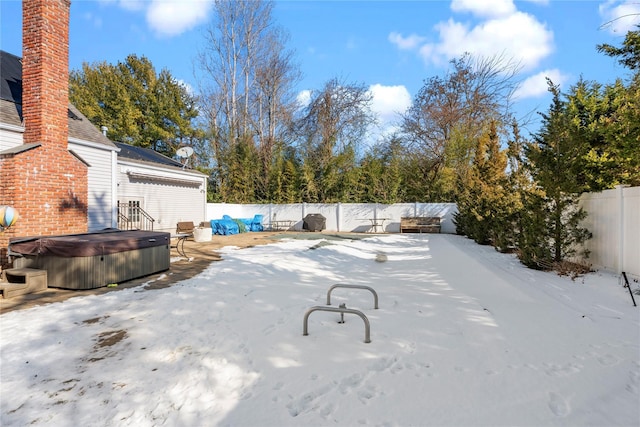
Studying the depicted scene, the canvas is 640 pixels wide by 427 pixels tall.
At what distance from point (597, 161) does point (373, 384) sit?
8.10 meters

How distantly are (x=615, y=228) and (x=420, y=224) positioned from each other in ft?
41.3

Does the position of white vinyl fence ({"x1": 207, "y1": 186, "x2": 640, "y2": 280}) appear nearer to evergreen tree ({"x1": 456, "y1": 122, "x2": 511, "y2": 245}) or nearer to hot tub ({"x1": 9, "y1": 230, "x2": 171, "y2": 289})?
evergreen tree ({"x1": 456, "y1": 122, "x2": 511, "y2": 245})

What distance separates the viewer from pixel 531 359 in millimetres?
3076

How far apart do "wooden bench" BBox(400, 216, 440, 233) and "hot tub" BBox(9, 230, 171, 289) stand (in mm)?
14709

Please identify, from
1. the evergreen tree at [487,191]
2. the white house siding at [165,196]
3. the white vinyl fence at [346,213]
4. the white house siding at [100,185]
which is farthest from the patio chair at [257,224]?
the evergreen tree at [487,191]

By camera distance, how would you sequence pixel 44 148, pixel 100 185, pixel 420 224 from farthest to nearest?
1. pixel 420 224
2. pixel 100 185
3. pixel 44 148

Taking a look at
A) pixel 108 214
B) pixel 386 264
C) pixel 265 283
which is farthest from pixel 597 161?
pixel 108 214

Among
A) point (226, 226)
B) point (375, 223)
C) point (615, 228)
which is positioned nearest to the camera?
point (615, 228)

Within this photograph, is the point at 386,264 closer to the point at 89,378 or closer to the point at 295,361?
the point at 295,361

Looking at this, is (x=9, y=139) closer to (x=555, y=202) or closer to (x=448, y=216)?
(x=555, y=202)

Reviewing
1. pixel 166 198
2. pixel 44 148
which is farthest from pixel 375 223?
pixel 44 148

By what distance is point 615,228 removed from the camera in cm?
595

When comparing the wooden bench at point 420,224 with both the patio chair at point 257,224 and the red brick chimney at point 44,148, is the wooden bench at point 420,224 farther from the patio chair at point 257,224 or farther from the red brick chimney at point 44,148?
the red brick chimney at point 44,148

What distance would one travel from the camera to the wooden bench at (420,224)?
59.8 ft
